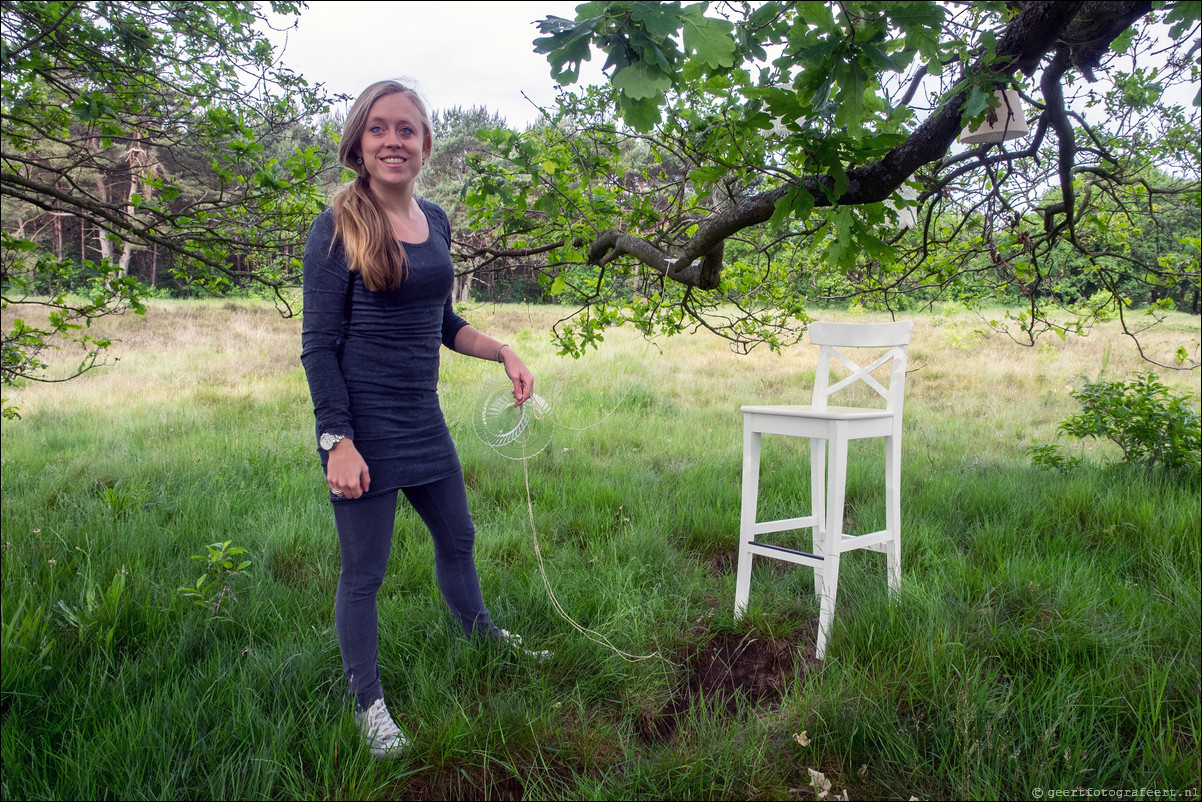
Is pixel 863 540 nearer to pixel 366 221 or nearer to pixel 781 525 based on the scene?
pixel 781 525

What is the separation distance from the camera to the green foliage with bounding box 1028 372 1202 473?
182 inches

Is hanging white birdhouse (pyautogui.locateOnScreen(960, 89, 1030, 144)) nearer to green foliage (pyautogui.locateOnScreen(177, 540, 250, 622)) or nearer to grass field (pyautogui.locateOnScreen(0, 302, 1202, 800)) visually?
grass field (pyautogui.locateOnScreen(0, 302, 1202, 800))

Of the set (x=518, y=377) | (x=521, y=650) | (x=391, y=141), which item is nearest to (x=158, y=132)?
(x=391, y=141)

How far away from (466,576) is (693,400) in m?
6.49

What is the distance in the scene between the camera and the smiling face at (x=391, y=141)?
2168 mm

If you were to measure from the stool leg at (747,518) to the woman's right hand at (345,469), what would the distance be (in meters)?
1.68

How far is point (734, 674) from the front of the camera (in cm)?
272

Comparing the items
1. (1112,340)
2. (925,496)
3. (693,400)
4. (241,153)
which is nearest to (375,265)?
(241,153)

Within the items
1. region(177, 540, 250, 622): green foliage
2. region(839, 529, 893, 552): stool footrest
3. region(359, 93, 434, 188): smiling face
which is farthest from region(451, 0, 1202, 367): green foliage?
region(177, 540, 250, 622): green foliage

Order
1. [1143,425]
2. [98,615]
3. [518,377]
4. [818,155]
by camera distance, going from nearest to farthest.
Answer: [818,155] < [518,377] < [98,615] < [1143,425]

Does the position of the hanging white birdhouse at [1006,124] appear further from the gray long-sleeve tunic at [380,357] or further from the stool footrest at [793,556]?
the gray long-sleeve tunic at [380,357]

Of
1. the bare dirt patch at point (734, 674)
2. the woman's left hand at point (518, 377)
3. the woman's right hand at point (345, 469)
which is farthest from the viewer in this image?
the woman's left hand at point (518, 377)

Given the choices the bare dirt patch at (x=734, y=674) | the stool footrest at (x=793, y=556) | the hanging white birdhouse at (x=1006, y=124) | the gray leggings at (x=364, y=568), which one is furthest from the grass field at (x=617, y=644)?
the hanging white birdhouse at (x=1006, y=124)

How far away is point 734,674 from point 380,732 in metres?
1.33
